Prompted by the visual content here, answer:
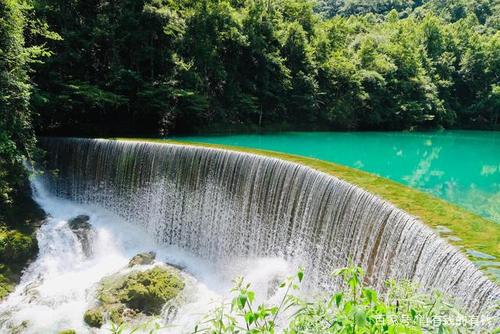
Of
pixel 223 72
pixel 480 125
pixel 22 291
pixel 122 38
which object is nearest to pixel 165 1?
pixel 122 38

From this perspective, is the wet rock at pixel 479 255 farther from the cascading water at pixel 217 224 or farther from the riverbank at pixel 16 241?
the riverbank at pixel 16 241

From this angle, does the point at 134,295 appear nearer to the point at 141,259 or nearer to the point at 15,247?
the point at 141,259

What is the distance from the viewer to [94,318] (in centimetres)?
800

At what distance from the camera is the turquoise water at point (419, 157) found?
11891 millimetres

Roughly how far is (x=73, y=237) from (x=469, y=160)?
14777 millimetres

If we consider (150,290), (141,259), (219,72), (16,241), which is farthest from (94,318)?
(219,72)

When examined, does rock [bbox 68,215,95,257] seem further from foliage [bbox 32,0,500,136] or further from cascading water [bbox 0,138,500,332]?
foliage [bbox 32,0,500,136]

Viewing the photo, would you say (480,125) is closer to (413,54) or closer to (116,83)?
(413,54)

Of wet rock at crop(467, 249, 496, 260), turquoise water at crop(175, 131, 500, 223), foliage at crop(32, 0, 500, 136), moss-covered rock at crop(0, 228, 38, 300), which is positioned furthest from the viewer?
foliage at crop(32, 0, 500, 136)

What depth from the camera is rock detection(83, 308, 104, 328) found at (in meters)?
8.00

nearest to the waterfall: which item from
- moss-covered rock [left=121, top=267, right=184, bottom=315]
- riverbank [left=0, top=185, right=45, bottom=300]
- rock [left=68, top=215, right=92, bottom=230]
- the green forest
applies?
rock [left=68, top=215, right=92, bottom=230]

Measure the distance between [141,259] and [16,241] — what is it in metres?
2.76

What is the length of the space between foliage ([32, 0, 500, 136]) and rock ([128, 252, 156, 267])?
618 cm

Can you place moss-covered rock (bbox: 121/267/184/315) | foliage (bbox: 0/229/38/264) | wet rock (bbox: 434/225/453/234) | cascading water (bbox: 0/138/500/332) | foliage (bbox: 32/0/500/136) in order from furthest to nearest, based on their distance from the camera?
foliage (bbox: 32/0/500/136) < foliage (bbox: 0/229/38/264) < moss-covered rock (bbox: 121/267/184/315) < cascading water (bbox: 0/138/500/332) < wet rock (bbox: 434/225/453/234)
